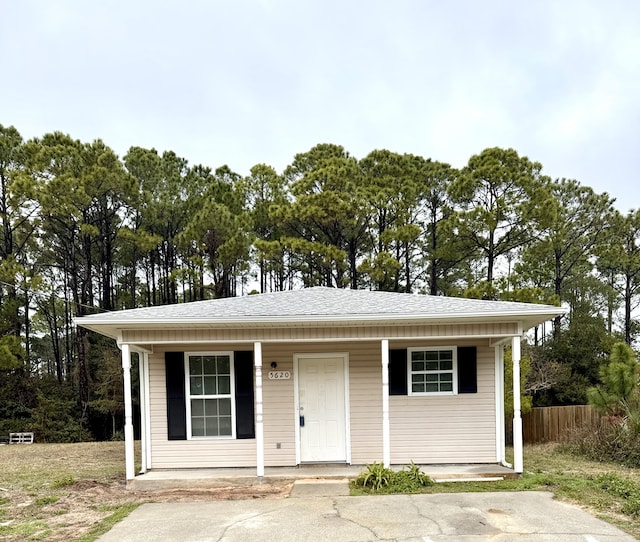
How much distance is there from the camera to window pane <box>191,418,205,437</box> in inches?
344

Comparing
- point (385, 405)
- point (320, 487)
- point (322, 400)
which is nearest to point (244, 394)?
point (322, 400)

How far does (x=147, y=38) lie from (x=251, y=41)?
2.72 meters

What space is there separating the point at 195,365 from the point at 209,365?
23cm

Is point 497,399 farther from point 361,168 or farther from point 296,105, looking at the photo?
point 361,168

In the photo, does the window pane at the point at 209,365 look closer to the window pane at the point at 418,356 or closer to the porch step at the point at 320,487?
the porch step at the point at 320,487

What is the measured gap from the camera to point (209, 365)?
8.88 metres

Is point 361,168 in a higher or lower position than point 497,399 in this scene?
higher

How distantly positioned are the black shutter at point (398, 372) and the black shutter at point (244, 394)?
238 cm

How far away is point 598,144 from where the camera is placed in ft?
67.6

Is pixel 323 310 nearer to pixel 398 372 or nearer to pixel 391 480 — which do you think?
pixel 398 372

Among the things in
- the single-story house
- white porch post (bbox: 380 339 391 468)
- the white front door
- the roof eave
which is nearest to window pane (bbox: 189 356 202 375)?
the single-story house

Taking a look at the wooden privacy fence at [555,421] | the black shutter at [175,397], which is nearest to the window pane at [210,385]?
the black shutter at [175,397]

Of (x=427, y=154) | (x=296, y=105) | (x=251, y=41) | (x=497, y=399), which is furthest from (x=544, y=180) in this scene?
(x=497, y=399)

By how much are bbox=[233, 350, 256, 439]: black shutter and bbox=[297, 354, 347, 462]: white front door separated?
0.82 metres
